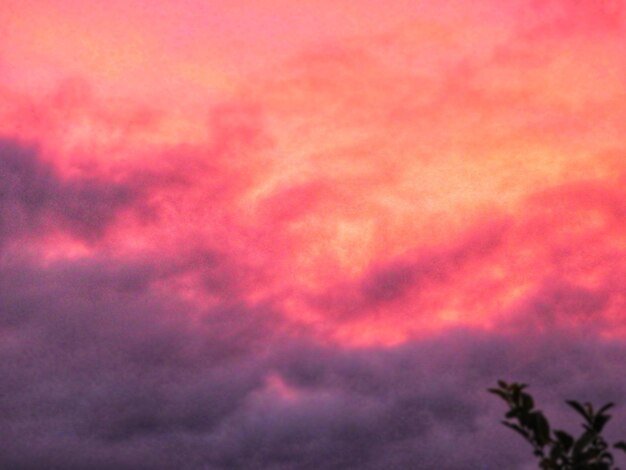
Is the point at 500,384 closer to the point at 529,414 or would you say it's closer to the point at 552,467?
the point at 529,414

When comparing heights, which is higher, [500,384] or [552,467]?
[500,384]

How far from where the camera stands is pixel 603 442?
14.2 metres

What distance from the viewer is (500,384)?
1459 centimetres

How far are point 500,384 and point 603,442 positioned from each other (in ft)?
6.52

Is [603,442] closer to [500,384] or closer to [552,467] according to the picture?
[552,467]

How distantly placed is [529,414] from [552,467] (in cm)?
94

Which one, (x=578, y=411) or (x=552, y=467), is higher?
(x=578, y=411)

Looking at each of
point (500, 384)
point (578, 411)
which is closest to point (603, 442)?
point (578, 411)

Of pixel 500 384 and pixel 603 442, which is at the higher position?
pixel 500 384

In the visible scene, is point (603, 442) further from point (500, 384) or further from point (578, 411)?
point (500, 384)

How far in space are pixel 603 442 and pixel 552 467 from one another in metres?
1.09

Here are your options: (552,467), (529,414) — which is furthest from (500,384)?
(552,467)

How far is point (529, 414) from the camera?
1419 cm

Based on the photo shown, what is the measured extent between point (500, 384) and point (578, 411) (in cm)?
144
